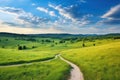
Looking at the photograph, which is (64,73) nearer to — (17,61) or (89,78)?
(89,78)

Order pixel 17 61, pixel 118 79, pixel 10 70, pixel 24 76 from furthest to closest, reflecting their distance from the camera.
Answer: pixel 17 61 → pixel 10 70 → pixel 24 76 → pixel 118 79

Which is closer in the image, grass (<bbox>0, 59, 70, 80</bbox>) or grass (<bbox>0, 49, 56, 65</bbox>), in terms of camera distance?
grass (<bbox>0, 59, 70, 80</bbox>)

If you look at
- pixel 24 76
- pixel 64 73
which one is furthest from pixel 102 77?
pixel 24 76

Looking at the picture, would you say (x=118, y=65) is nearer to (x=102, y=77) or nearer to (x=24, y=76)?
(x=102, y=77)

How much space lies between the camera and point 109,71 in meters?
53.9

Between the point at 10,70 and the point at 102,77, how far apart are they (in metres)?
25.6

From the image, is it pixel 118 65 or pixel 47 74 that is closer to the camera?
pixel 47 74

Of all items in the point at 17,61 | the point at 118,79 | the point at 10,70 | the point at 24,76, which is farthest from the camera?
the point at 17,61

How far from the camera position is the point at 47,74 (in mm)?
52312

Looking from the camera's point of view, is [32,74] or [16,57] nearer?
[32,74]

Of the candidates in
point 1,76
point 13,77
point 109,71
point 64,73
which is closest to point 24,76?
point 13,77

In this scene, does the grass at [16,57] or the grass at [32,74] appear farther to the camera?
the grass at [16,57]

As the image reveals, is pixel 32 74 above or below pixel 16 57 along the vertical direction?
above

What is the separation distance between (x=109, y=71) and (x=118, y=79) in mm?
6810
